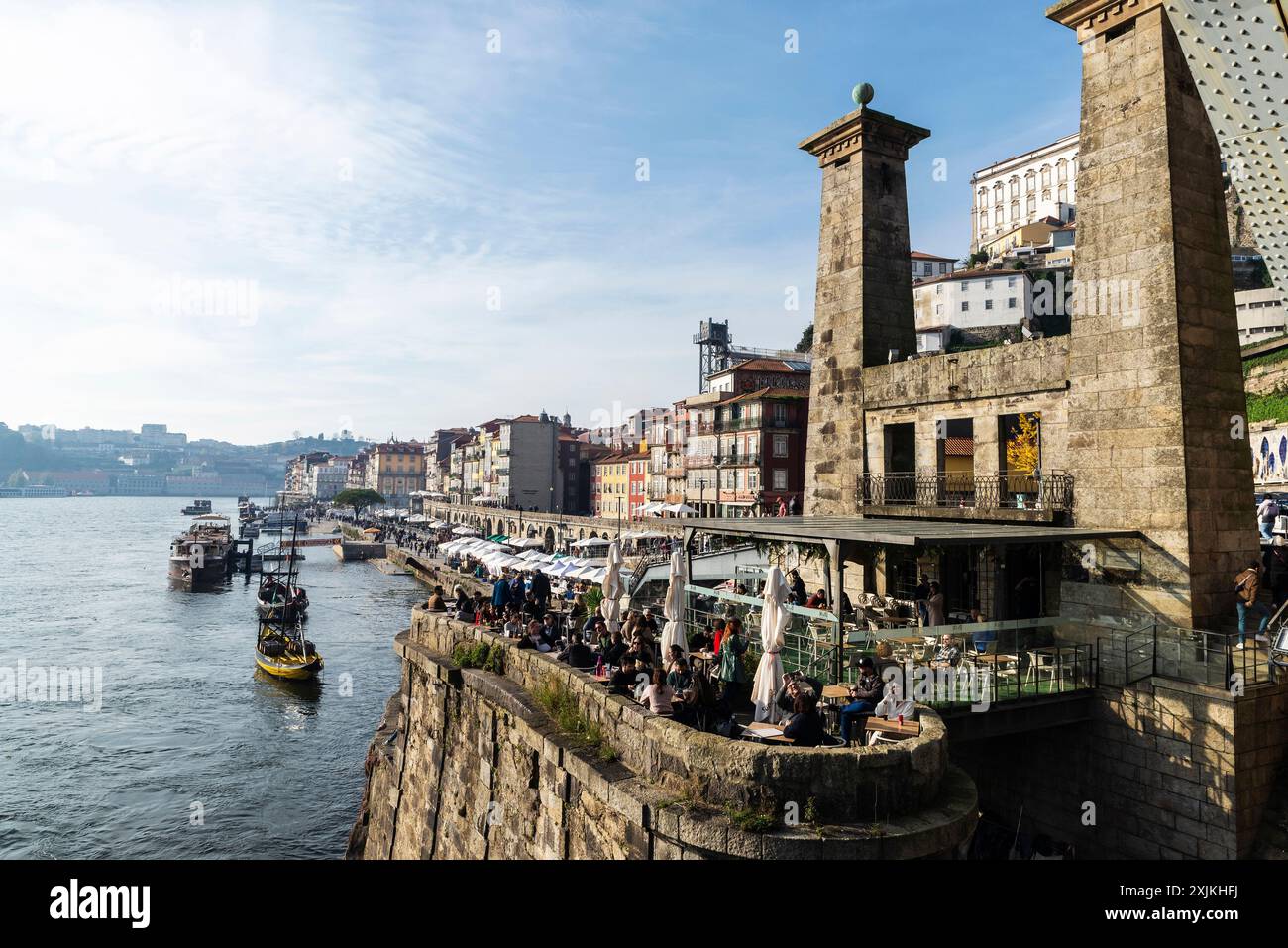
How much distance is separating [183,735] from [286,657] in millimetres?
8390

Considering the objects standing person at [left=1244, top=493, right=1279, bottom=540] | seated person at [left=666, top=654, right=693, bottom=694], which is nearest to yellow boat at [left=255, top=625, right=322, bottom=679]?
seated person at [left=666, top=654, right=693, bottom=694]

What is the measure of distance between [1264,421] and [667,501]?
46961 millimetres

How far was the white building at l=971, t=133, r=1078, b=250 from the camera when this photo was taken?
358ft

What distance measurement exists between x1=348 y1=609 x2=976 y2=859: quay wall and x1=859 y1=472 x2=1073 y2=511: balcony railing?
7.78 meters

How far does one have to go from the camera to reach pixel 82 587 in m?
79.3

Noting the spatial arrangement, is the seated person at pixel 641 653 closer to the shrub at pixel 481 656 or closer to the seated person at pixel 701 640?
the seated person at pixel 701 640

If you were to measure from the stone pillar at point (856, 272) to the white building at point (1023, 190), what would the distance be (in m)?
98.5

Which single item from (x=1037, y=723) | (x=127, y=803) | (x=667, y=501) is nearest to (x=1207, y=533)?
(x=1037, y=723)

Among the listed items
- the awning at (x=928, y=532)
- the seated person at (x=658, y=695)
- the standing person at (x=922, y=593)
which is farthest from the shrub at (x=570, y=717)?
the standing person at (x=922, y=593)

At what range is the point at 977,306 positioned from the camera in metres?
82.8

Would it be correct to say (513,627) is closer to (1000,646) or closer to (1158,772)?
(1000,646)

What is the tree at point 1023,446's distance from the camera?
17078mm

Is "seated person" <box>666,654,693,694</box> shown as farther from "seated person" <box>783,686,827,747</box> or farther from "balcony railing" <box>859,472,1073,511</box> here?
"balcony railing" <box>859,472,1073,511</box>
